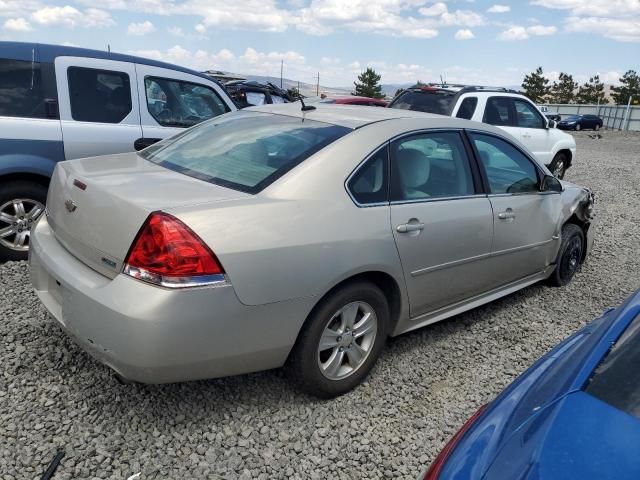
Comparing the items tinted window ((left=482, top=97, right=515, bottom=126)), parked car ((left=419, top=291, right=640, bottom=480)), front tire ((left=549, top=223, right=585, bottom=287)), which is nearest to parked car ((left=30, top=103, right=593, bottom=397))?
front tire ((left=549, top=223, right=585, bottom=287))

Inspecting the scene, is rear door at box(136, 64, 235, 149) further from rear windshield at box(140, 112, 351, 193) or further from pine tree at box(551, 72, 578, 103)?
pine tree at box(551, 72, 578, 103)

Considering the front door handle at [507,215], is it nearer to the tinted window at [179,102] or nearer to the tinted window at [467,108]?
the tinted window at [179,102]

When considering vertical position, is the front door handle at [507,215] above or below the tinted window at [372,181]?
below

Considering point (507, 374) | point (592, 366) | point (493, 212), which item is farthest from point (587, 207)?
point (592, 366)

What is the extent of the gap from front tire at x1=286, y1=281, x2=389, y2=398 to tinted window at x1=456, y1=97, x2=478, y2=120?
18.7 feet

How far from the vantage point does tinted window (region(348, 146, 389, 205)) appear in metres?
2.89

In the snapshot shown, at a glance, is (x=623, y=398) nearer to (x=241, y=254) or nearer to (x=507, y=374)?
(x=241, y=254)

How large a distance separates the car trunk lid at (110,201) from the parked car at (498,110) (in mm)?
5897

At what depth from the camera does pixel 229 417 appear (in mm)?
2754

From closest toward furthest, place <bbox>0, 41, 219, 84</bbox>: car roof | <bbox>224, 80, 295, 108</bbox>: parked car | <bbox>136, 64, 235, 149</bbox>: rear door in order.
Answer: <bbox>0, 41, 219, 84</bbox>: car roof → <bbox>136, 64, 235, 149</bbox>: rear door → <bbox>224, 80, 295, 108</bbox>: parked car

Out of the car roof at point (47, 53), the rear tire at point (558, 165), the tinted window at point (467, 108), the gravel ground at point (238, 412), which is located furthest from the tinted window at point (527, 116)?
the car roof at point (47, 53)

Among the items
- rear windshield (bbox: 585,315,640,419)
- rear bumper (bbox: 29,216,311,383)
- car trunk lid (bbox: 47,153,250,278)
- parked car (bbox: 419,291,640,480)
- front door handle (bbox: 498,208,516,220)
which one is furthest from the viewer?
front door handle (bbox: 498,208,516,220)

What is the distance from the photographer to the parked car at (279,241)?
2326mm

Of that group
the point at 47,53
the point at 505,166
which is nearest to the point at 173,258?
the point at 505,166
